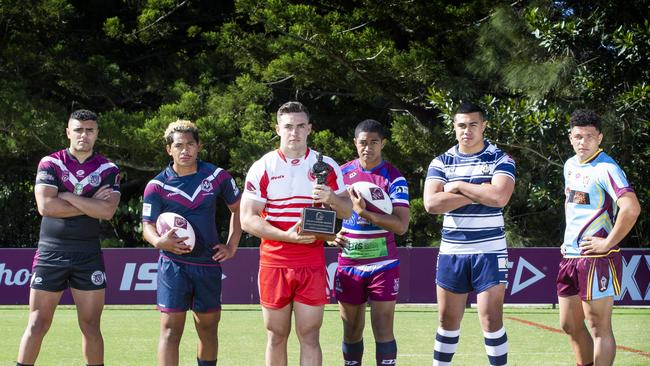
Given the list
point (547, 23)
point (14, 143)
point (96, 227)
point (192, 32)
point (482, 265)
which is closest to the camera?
point (482, 265)

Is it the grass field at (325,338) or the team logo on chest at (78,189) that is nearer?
the team logo on chest at (78,189)

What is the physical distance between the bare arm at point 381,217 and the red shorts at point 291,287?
2.73 feet

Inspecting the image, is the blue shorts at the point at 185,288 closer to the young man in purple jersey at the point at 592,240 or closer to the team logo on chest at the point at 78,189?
the team logo on chest at the point at 78,189

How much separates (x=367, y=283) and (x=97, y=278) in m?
2.07

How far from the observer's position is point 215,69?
67.8 feet

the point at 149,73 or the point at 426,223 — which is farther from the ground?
the point at 149,73

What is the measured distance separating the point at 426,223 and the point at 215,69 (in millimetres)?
5901

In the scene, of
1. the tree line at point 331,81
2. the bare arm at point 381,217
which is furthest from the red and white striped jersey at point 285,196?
the tree line at point 331,81

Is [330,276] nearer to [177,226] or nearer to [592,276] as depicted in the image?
[592,276]

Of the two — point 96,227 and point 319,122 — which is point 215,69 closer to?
point 319,122

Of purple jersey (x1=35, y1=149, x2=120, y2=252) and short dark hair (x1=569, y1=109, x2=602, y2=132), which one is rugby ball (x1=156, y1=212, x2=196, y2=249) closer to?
purple jersey (x1=35, y1=149, x2=120, y2=252)

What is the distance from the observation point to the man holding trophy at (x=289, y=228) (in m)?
5.98

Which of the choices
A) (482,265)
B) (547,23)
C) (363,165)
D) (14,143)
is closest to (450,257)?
(482,265)

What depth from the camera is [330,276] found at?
14531 mm
